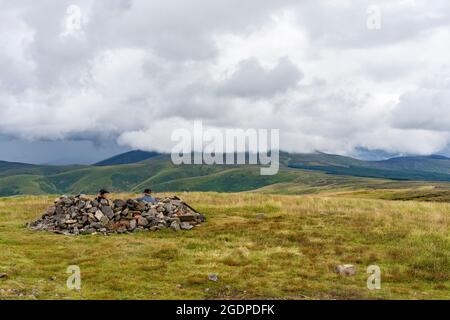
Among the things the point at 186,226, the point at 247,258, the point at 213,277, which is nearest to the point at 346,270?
the point at 247,258

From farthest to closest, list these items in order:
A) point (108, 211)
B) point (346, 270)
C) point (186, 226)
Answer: point (108, 211), point (186, 226), point (346, 270)

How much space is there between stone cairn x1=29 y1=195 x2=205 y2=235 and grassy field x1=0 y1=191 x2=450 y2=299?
57.5 inches

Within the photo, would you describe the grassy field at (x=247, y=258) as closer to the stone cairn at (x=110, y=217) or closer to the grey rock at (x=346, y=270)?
the grey rock at (x=346, y=270)

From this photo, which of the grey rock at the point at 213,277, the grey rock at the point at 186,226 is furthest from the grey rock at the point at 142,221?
the grey rock at the point at 213,277

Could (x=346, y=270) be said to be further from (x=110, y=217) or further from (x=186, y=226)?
(x=110, y=217)

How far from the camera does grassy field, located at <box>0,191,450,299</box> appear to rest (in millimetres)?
19672

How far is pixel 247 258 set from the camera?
25344 mm

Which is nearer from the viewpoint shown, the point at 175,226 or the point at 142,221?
the point at 175,226

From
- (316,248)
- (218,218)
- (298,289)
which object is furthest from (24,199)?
(298,289)

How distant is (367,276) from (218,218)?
1776 cm

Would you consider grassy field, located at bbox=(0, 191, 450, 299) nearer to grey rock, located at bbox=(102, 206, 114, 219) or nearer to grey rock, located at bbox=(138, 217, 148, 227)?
grey rock, located at bbox=(138, 217, 148, 227)

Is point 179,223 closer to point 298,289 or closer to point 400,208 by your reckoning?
point 298,289

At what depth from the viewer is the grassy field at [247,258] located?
1967cm

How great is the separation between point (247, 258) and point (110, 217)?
14.3m
